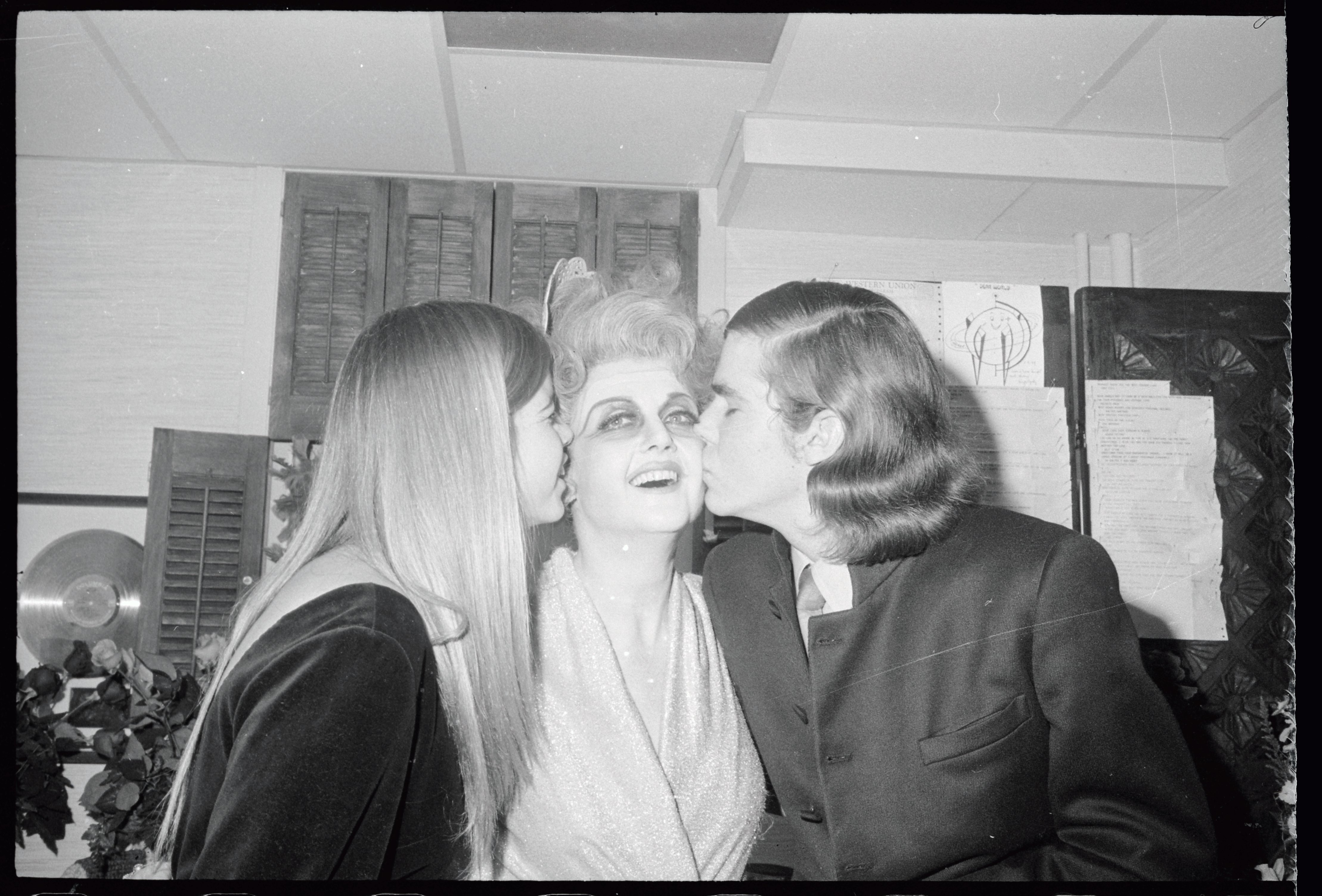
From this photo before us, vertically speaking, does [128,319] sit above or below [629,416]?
above

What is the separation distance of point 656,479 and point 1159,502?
3.01ft

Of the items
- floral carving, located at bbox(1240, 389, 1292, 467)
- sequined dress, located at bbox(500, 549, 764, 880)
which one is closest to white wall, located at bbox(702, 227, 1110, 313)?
floral carving, located at bbox(1240, 389, 1292, 467)

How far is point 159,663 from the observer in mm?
1366

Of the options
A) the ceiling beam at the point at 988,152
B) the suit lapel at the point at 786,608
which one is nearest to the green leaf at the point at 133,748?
the suit lapel at the point at 786,608

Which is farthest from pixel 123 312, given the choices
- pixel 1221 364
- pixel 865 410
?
pixel 1221 364

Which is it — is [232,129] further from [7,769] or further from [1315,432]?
[1315,432]

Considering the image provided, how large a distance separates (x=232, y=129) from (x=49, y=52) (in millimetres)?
337

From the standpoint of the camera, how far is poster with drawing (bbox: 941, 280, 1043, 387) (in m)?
1.49

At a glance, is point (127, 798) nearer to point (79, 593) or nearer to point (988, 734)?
point (79, 593)

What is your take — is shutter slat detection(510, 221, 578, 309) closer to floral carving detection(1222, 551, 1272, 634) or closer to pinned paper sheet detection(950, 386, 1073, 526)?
pinned paper sheet detection(950, 386, 1073, 526)

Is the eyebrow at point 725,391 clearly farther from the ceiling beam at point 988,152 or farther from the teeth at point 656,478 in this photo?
the ceiling beam at point 988,152

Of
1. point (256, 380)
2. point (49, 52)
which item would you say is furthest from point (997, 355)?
point (49, 52)

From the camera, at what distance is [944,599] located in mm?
1287

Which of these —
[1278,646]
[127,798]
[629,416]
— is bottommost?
[127,798]
